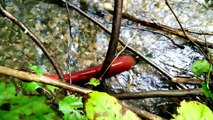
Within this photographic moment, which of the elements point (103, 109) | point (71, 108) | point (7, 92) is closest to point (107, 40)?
point (71, 108)

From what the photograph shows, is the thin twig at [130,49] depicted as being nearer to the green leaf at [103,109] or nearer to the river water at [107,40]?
the river water at [107,40]

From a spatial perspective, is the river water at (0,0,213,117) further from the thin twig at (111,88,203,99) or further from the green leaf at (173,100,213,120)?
the green leaf at (173,100,213,120)

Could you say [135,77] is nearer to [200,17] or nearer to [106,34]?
[106,34]

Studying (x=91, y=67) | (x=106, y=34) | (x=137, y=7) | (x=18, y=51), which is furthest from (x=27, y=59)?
(x=137, y=7)

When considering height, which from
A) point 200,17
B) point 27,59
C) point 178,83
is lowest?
point 178,83

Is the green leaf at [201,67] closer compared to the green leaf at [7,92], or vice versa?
the green leaf at [7,92]

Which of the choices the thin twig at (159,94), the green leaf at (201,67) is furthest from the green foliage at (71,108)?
the green leaf at (201,67)

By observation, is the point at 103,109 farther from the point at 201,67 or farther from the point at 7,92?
the point at 201,67
